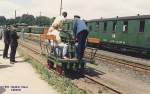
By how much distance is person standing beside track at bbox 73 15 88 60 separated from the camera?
14109mm

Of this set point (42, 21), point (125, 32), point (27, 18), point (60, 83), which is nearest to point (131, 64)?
point (60, 83)

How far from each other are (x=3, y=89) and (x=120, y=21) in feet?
64.1

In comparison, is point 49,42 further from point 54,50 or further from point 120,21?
point 120,21

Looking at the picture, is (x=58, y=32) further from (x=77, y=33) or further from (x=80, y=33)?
(x=80, y=33)

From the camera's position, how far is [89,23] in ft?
120

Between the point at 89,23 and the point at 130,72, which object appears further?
the point at 89,23

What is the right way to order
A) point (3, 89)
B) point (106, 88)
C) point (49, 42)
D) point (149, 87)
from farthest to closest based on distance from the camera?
point (49, 42) → point (149, 87) → point (106, 88) → point (3, 89)

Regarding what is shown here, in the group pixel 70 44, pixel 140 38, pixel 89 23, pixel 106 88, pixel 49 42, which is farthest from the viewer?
pixel 89 23

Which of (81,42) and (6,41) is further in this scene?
(6,41)

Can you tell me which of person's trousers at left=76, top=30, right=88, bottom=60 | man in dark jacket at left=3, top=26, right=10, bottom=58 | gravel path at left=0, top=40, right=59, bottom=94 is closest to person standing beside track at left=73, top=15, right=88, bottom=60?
person's trousers at left=76, top=30, right=88, bottom=60

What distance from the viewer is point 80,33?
1413 cm

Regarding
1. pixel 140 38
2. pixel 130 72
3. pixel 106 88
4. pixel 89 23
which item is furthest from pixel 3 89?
pixel 89 23

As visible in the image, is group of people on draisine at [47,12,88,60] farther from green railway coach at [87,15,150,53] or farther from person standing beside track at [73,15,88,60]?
green railway coach at [87,15,150,53]

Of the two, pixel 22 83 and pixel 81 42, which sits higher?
pixel 81 42
